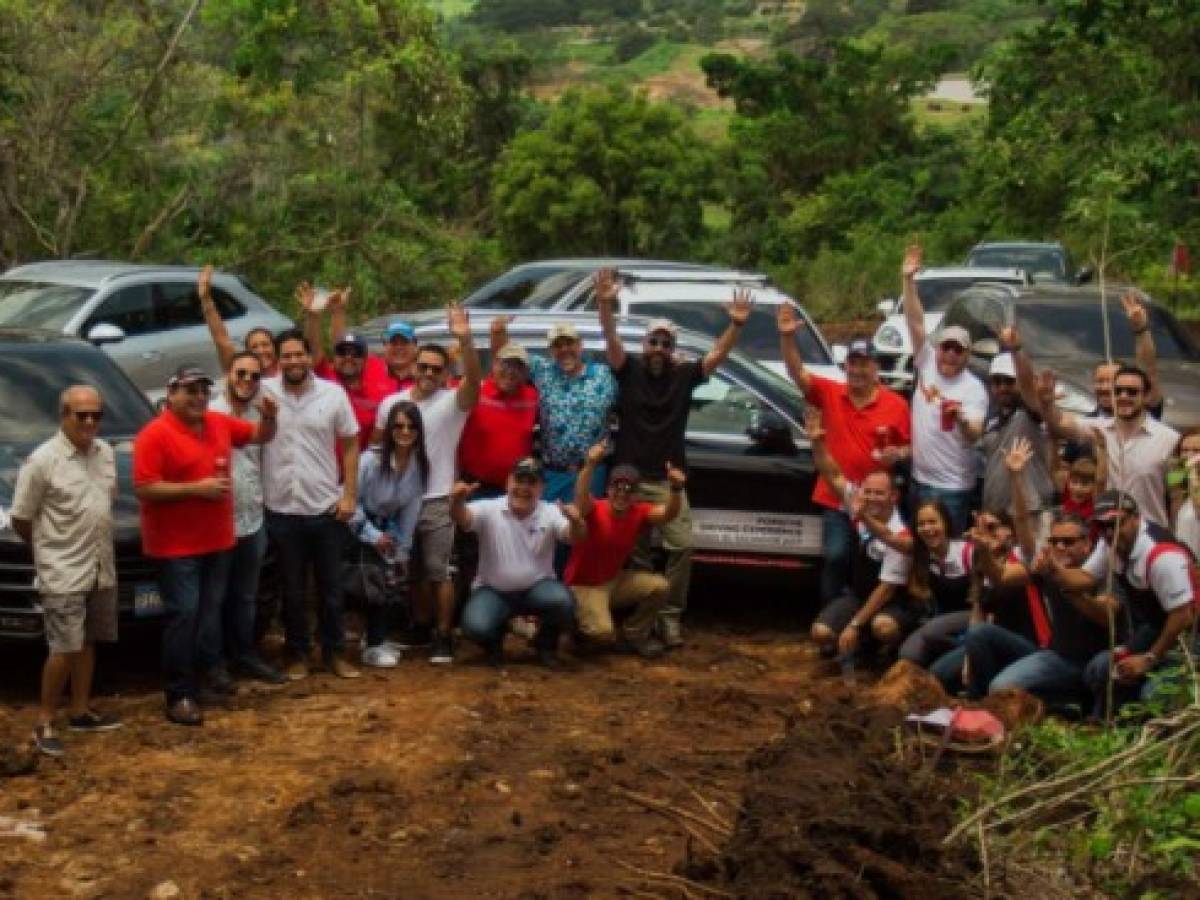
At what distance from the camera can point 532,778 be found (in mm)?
9109

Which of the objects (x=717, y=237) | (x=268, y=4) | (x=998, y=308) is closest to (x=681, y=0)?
(x=717, y=237)

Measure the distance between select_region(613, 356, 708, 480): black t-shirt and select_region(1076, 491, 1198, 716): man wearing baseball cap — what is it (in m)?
2.70

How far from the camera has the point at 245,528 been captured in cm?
1032

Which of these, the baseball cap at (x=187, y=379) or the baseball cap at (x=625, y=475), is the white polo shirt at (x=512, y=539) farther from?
the baseball cap at (x=187, y=379)

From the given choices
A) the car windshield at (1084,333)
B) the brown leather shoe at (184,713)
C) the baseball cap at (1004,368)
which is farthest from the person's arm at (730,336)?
the car windshield at (1084,333)

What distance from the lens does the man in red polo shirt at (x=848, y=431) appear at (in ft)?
38.4

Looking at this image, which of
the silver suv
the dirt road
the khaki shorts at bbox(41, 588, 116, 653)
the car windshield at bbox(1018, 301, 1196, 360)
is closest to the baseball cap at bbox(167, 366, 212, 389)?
the khaki shorts at bbox(41, 588, 116, 653)

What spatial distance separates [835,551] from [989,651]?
1.58m

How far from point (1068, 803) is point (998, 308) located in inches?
361

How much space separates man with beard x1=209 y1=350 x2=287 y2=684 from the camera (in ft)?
33.9

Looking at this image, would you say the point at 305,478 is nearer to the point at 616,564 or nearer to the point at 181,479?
the point at 181,479

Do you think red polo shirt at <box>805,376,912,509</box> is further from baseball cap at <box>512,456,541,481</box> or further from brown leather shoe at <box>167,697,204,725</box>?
brown leather shoe at <box>167,697,204,725</box>

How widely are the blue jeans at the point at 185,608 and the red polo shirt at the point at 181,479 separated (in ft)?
0.26

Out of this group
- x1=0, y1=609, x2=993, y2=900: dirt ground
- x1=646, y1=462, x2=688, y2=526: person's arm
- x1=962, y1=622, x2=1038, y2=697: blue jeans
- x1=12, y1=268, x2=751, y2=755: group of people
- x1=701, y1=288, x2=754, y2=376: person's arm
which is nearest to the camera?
x1=0, y1=609, x2=993, y2=900: dirt ground
